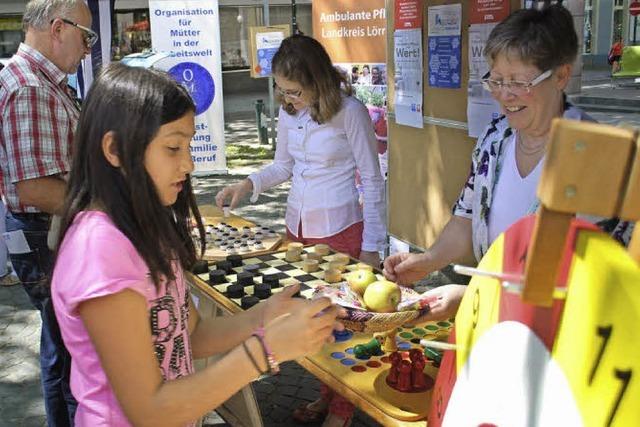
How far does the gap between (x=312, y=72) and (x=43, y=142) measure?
1.24 m

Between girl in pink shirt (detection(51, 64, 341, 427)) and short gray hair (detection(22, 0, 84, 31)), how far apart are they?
1471 millimetres

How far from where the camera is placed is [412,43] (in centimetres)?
431

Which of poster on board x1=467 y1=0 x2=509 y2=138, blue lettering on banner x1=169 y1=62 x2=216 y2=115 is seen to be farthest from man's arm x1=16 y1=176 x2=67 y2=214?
blue lettering on banner x1=169 y1=62 x2=216 y2=115

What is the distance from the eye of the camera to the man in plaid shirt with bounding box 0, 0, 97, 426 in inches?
101

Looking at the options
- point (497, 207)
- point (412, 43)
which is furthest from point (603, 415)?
point (412, 43)

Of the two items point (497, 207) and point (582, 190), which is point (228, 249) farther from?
point (582, 190)

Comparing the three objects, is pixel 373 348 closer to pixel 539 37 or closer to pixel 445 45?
pixel 539 37

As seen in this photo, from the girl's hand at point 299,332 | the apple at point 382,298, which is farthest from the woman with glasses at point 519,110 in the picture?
the girl's hand at point 299,332

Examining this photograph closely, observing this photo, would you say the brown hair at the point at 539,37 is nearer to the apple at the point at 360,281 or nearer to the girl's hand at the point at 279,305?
the apple at the point at 360,281

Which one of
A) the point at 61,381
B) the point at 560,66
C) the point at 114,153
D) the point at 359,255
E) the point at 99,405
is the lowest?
the point at 61,381

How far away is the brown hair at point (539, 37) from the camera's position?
6.46 feet

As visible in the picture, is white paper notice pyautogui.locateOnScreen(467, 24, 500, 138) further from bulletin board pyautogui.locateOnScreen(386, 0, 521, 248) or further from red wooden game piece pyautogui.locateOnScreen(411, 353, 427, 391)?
red wooden game piece pyautogui.locateOnScreen(411, 353, 427, 391)

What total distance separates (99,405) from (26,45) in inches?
74.7

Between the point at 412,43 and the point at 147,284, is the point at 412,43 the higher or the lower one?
the higher one
